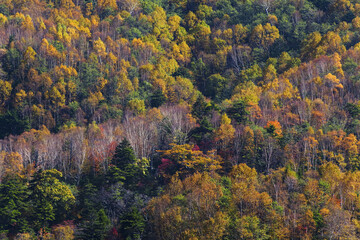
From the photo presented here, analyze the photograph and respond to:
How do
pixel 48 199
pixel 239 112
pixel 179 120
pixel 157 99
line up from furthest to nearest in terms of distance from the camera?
pixel 157 99 → pixel 239 112 → pixel 179 120 → pixel 48 199

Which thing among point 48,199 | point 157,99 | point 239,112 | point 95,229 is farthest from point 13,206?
point 157,99

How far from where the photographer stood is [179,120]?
70375 mm

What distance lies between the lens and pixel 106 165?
65.0 metres

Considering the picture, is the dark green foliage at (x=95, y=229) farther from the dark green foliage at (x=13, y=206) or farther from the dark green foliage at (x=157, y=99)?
the dark green foliage at (x=157, y=99)

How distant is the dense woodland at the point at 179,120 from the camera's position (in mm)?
52625

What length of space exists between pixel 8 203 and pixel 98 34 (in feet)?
160

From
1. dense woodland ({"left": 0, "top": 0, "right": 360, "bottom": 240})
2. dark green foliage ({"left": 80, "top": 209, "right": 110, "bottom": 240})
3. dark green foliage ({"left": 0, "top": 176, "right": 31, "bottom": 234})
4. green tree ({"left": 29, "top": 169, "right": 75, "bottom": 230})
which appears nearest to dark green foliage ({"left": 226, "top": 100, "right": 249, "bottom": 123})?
dense woodland ({"left": 0, "top": 0, "right": 360, "bottom": 240})

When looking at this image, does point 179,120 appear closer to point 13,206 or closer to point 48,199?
point 48,199

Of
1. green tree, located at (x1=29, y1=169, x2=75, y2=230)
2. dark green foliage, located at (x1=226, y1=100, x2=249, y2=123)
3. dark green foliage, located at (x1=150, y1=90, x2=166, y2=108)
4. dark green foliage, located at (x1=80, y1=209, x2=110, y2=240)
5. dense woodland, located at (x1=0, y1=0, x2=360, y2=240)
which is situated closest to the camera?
dense woodland, located at (x1=0, y1=0, x2=360, y2=240)

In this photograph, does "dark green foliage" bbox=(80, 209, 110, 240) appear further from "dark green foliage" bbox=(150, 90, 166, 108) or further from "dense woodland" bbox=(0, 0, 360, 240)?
"dark green foliage" bbox=(150, 90, 166, 108)

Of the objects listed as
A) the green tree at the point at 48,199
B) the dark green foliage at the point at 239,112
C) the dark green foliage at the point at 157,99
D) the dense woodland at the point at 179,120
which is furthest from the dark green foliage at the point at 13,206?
the dark green foliage at the point at 157,99

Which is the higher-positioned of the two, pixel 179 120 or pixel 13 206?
pixel 179 120

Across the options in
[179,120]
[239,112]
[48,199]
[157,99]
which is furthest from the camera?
[157,99]

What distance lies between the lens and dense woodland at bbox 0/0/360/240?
52.6m
